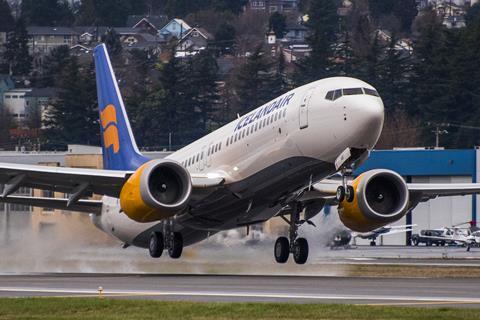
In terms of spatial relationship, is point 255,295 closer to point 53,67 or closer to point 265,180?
point 265,180

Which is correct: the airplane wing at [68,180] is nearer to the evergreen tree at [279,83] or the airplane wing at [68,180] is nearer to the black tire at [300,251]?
the black tire at [300,251]

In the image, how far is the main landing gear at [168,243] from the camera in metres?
47.5

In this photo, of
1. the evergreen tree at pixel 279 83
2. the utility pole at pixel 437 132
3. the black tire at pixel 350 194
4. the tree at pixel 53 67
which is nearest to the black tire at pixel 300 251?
the black tire at pixel 350 194

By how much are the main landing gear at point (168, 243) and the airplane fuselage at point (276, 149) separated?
1.12 feet

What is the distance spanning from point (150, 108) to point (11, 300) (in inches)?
4177

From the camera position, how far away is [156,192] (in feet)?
148

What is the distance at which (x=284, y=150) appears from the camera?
43156 millimetres

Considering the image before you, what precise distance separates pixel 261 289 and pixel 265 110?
890 centimetres

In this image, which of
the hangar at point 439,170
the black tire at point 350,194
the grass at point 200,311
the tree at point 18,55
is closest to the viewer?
the grass at point 200,311

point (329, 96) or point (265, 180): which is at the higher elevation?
point (329, 96)

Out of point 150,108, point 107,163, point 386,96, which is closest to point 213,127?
point 150,108

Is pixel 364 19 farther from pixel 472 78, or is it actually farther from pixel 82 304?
pixel 82 304

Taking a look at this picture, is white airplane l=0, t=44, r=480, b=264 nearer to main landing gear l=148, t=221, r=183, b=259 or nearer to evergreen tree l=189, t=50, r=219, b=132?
main landing gear l=148, t=221, r=183, b=259

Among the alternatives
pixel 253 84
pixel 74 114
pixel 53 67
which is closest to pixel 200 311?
pixel 74 114
